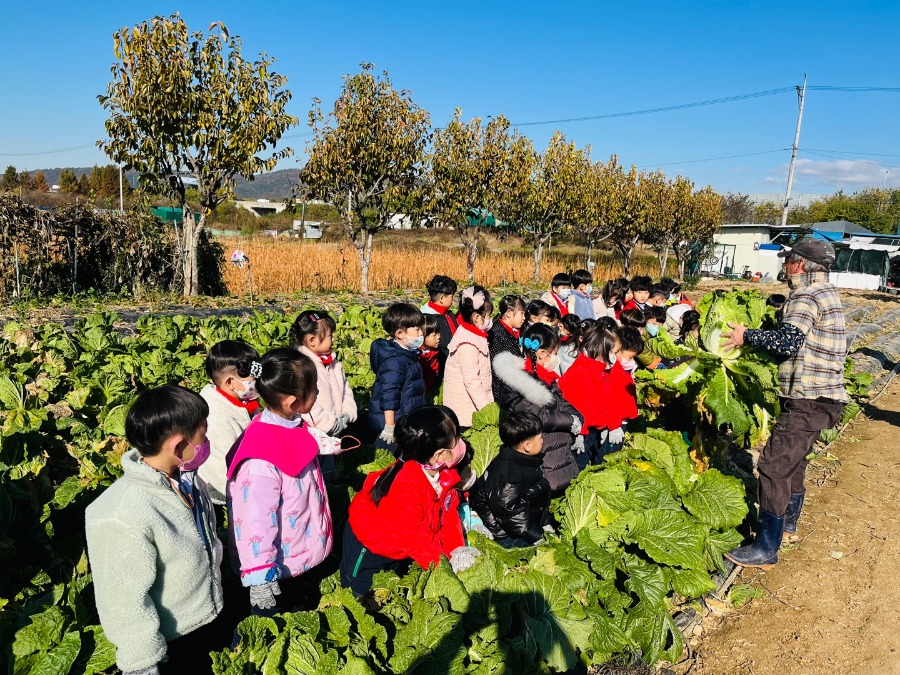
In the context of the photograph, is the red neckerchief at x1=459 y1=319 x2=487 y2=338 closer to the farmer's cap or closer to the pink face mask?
the pink face mask

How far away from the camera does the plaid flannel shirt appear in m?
4.05

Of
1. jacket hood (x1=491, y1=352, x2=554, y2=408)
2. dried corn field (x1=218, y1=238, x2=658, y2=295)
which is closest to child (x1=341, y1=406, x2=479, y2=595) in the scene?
jacket hood (x1=491, y1=352, x2=554, y2=408)

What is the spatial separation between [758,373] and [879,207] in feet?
223

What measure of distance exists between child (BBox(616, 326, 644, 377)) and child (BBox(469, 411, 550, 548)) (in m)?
1.66

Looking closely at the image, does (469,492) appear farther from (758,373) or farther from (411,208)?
(411,208)

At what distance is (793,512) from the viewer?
4.70 meters

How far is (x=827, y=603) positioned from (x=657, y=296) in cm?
389

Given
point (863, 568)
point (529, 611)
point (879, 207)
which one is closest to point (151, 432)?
point (529, 611)

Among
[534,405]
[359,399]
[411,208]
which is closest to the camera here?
[534,405]

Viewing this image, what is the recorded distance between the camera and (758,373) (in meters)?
4.18

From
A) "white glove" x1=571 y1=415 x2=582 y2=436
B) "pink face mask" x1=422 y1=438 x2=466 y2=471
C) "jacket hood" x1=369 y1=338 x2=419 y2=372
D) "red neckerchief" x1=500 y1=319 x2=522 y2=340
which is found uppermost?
"red neckerchief" x1=500 y1=319 x2=522 y2=340

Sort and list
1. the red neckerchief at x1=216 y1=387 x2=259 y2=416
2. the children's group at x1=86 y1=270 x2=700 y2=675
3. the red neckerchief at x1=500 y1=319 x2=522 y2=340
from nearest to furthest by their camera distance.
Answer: the children's group at x1=86 y1=270 x2=700 y2=675
the red neckerchief at x1=216 y1=387 x2=259 y2=416
the red neckerchief at x1=500 y1=319 x2=522 y2=340

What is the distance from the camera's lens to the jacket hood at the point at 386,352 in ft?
14.9

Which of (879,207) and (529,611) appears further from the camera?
(879,207)
